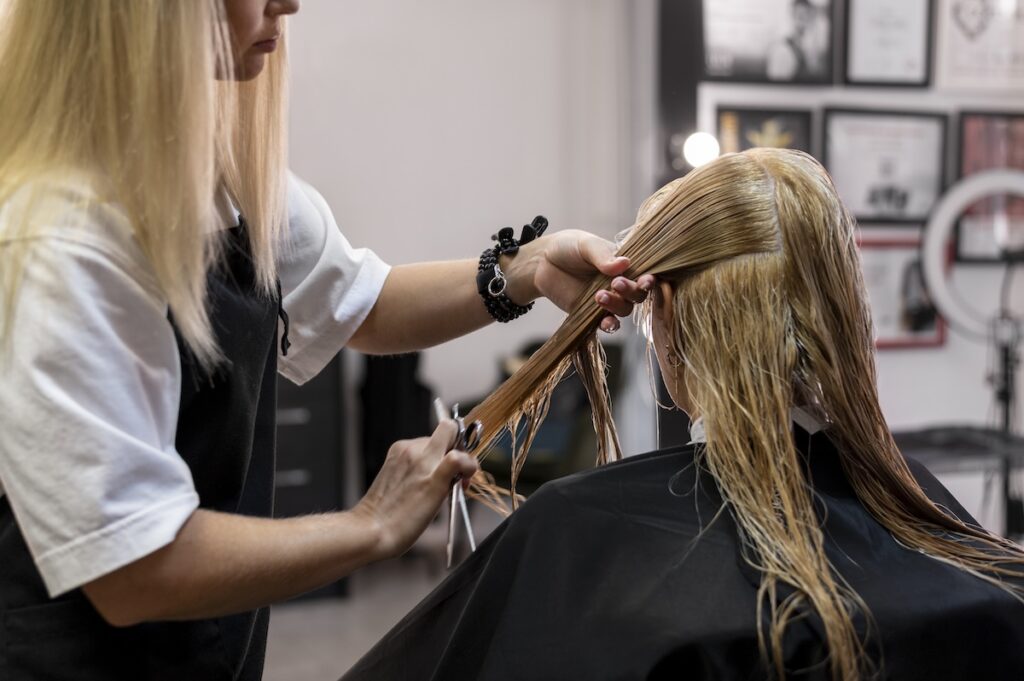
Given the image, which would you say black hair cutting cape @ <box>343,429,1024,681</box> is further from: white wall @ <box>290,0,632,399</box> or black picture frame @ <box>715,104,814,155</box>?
white wall @ <box>290,0,632,399</box>

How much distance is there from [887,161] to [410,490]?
3.17 m

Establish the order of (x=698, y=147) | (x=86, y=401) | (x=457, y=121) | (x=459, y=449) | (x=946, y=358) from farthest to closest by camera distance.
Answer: (x=457, y=121)
(x=946, y=358)
(x=698, y=147)
(x=459, y=449)
(x=86, y=401)

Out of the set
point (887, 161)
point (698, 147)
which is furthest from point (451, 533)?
point (887, 161)

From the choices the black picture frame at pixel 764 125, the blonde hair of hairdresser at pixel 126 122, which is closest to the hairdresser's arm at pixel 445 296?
the blonde hair of hairdresser at pixel 126 122

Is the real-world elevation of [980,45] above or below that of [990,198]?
above

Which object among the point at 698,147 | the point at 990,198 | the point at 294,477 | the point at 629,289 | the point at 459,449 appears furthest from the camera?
the point at 294,477

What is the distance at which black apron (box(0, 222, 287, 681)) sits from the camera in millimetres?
985

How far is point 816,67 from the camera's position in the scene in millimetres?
3559

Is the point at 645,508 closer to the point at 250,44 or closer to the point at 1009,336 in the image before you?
the point at 250,44

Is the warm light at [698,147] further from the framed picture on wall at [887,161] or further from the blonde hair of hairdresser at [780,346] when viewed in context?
the blonde hair of hairdresser at [780,346]

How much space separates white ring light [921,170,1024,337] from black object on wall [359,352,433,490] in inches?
76.4

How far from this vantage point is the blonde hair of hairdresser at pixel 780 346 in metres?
1.11

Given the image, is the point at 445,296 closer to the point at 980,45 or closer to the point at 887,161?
the point at 887,161

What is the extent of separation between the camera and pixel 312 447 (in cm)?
373
